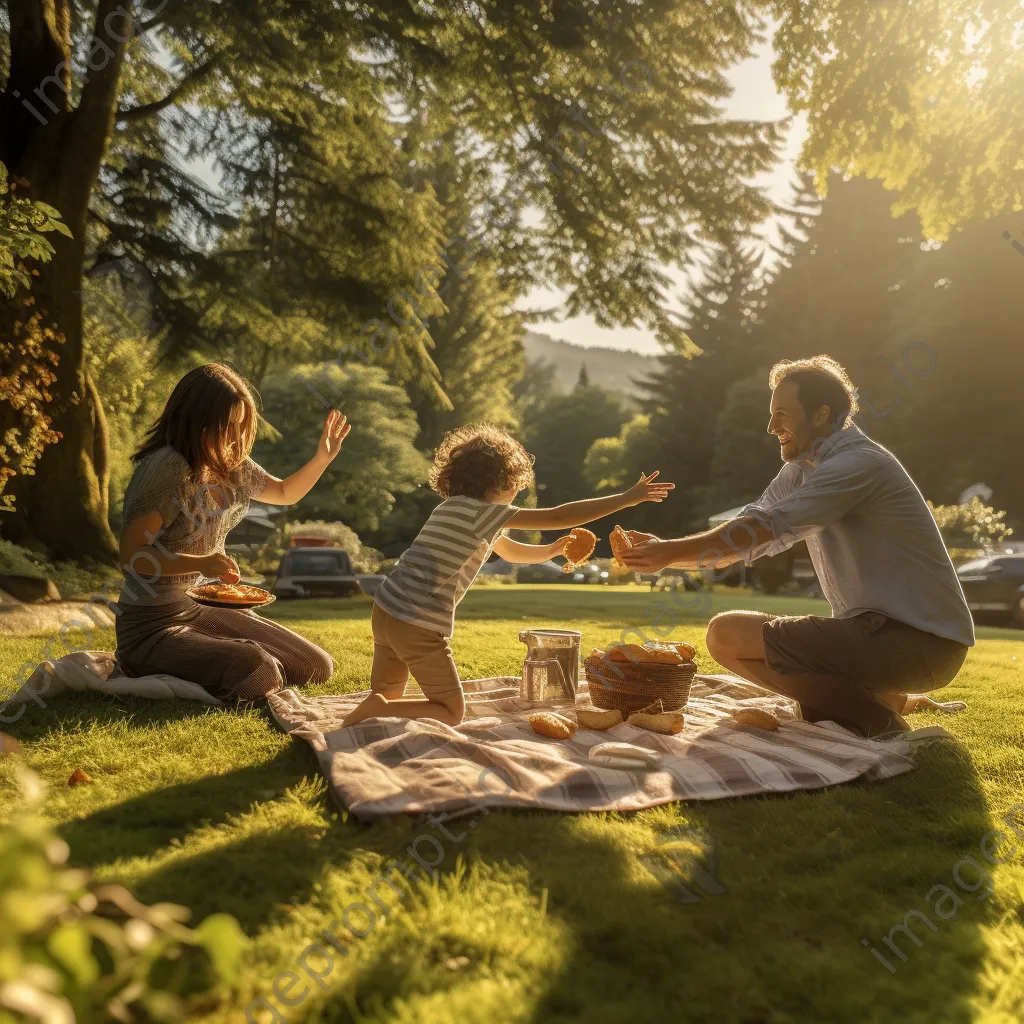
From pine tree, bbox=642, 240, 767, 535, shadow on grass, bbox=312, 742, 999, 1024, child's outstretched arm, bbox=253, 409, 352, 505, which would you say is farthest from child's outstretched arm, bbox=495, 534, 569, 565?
pine tree, bbox=642, 240, 767, 535

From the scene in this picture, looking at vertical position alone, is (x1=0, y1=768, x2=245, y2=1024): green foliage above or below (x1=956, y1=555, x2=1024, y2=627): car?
above

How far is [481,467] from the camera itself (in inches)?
155

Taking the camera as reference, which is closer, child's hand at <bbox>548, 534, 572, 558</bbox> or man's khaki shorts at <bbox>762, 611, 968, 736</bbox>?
man's khaki shorts at <bbox>762, 611, 968, 736</bbox>

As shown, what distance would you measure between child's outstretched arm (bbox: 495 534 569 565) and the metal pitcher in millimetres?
405

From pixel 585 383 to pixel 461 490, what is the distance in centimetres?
6177

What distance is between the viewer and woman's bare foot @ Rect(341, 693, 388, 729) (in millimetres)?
3643

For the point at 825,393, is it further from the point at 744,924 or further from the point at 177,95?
the point at 177,95

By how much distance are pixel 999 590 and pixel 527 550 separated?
12766mm

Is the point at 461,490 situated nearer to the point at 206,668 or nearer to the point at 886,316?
the point at 206,668

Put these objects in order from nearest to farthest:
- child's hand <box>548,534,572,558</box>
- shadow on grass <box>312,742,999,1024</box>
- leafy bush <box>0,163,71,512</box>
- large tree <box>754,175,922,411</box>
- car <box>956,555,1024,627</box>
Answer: shadow on grass <box>312,742,999,1024</box> → child's hand <box>548,534,572,558</box> → leafy bush <box>0,163,71,512</box> → car <box>956,555,1024,627</box> → large tree <box>754,175,922,411</box>

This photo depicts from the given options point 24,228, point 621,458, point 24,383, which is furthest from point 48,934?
point 621,458

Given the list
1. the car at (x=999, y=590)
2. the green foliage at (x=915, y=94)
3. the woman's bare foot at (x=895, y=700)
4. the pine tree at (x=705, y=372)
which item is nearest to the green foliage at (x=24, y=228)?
the woman's bare foot at (x=895, y=700)

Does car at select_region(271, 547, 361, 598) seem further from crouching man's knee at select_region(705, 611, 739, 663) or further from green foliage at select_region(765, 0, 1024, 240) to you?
crouching man's knee at select_region(705, 611, 739, 663)

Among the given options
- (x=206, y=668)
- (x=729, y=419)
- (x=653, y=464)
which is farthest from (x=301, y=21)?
(x=653, y=464)
